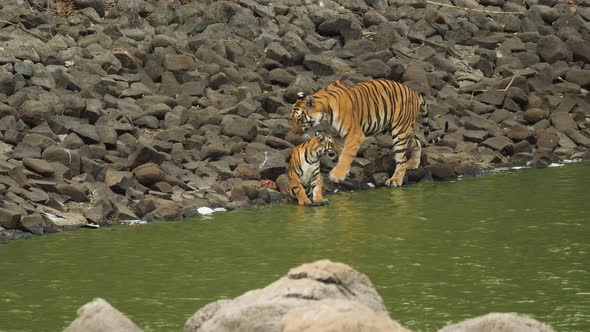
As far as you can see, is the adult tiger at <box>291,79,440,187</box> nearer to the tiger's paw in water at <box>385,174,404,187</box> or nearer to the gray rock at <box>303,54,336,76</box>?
the tiger's paw in water at <box>385,174,404,187</box>

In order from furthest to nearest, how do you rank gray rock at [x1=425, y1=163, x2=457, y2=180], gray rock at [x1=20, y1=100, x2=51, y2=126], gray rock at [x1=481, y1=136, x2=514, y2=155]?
gray rock at [x1=481, y1=136, x2=514, y2=155] → gray rock at [x1=425, y1=163, x2=457, y2=180] → gray rock at [x1=20, y1=100, x2=51, y2=126]

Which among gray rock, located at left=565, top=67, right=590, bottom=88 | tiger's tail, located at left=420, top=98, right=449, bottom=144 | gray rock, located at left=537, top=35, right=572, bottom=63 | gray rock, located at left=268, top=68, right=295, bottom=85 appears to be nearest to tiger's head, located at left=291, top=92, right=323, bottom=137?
tiger's tail, located at left=420, top=98, right=449, bottom=144

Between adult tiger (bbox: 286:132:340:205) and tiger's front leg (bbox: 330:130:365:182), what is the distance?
636 millimetres

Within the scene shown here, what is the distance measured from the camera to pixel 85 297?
1058 cm

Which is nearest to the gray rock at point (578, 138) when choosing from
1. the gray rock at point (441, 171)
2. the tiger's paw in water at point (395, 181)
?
the gray rock at point (441, 171)

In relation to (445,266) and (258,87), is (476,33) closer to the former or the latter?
(258,87)

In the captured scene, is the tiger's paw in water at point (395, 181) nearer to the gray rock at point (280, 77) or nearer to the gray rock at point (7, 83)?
the gray rock at point (280, 77)

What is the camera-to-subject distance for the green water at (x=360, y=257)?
1011 cm

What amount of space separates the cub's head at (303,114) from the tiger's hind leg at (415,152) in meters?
1.38

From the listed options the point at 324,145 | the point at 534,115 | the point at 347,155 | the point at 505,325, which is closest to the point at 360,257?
the point at 324,145

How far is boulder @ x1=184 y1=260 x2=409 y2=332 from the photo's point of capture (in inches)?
235

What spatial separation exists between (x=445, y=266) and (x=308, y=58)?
301 inches

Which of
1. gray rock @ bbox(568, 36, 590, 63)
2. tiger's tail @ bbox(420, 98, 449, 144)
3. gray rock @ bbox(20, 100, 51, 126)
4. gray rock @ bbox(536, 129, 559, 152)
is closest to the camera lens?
gray rock @ bbox(20, 100, 51, 126)

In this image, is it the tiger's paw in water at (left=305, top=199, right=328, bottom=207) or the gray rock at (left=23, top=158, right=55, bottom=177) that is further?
the tiger's paw in water at (left=305, top=199, right=328, bottom=207)
